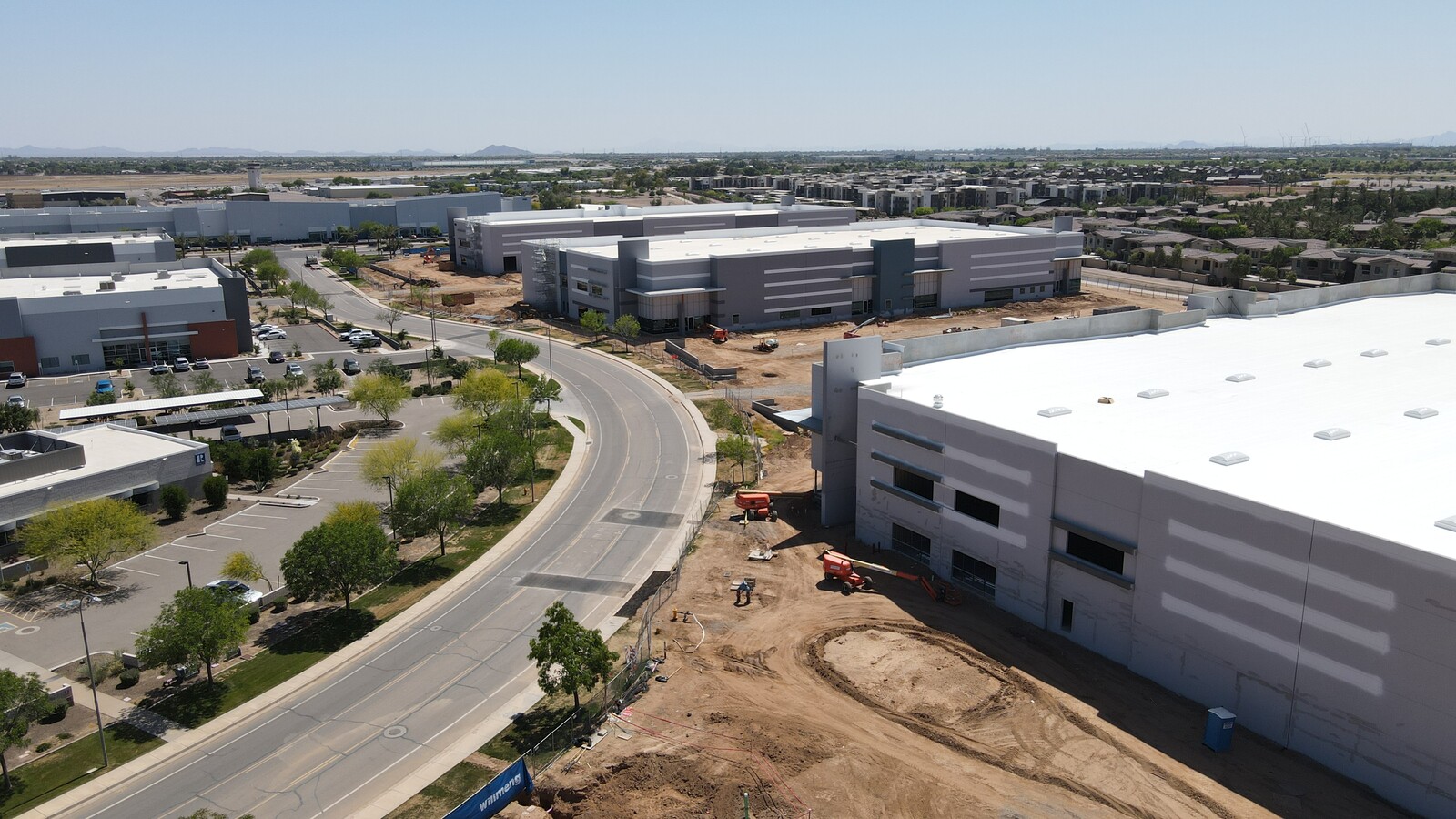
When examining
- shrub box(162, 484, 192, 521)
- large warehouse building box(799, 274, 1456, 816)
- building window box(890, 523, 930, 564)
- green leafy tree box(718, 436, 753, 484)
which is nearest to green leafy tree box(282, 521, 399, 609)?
shrub box(162, 484, 192, 521)

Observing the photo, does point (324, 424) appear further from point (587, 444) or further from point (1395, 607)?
point (1395, 607)

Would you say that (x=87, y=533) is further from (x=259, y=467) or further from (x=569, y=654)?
(x=569, y=654)

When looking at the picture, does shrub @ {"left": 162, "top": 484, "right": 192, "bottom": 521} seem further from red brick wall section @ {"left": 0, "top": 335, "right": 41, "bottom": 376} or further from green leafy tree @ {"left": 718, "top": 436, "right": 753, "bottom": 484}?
red brick wall section @ {"left": 0, "top": 335, "right": 41, "bottom": 376}

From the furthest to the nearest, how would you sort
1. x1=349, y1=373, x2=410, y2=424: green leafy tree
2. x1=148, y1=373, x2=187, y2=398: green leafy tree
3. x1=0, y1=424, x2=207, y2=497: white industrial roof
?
1. x1=148, y1=373, x2=187, y2=398: green leafy tree
2. x1=349, y1=373, x2=410, y2=424: green leafy tree
3. x1=0, y1=424, x2=207, y2=497: white industrial roof

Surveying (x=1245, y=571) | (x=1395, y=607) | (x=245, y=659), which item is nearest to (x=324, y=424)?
(x=245, y=659)

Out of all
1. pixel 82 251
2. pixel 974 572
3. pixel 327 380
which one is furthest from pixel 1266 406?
pixel 82 251

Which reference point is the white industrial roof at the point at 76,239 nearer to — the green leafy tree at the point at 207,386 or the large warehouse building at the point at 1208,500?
the green leafy tree at the point at 207,386

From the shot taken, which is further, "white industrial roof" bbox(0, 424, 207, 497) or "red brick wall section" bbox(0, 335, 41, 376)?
"red brick wall section" bbox(0, 335, 41, 376)
